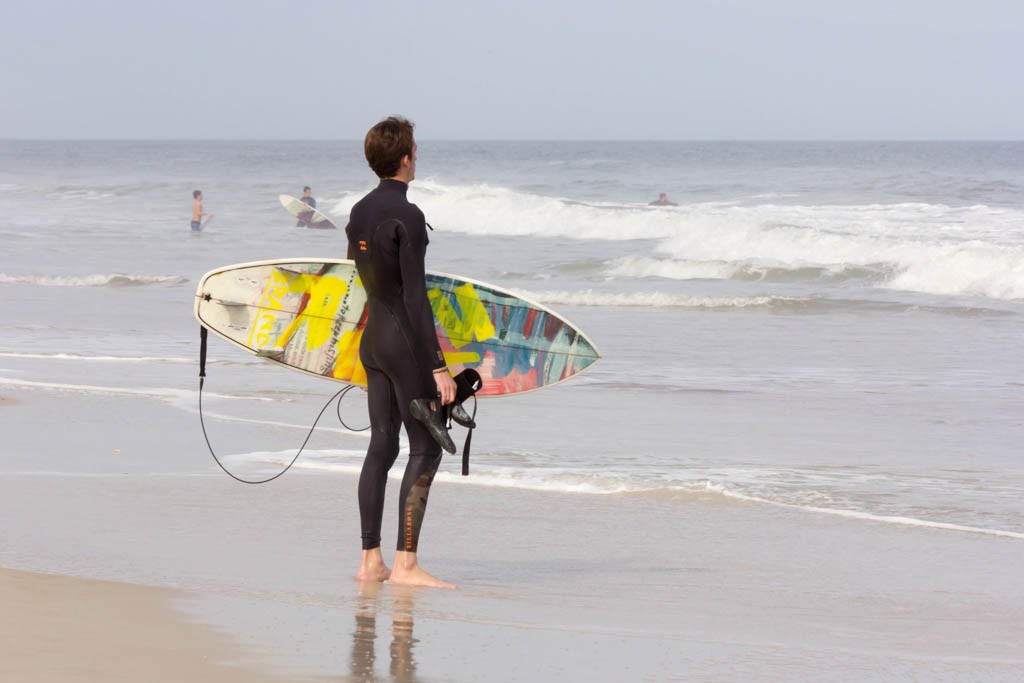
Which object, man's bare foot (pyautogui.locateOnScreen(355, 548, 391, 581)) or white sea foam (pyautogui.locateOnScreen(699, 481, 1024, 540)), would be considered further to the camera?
white sea foam (pyautogui.locateOnScreen(699, 481, 1024, 540))

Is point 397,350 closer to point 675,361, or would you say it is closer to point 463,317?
point 463,317

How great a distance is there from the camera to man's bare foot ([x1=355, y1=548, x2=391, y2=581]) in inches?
152

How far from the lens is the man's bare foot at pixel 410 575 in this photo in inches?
150

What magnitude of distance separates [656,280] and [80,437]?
13377 mm

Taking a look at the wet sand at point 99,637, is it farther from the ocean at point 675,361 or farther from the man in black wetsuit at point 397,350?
the ocean at point 675,361

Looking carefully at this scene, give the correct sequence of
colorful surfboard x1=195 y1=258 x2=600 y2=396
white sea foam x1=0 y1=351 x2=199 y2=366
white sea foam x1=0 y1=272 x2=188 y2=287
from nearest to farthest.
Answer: colorful surfboard x1=195 y1=258 x2=600 y2=396 < white sea foam x1=0 y1=351 x2=199 y2=366 < white sea foam x1=0 y1=272 x2=188 y2=287

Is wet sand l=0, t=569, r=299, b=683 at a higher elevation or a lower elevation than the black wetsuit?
→ lower

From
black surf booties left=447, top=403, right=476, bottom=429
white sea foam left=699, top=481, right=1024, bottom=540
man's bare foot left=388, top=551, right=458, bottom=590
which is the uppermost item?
black surf booties left=447, top=403, right=476, bottom=429

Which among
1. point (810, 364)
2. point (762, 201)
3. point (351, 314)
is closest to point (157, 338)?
point (810, 364)

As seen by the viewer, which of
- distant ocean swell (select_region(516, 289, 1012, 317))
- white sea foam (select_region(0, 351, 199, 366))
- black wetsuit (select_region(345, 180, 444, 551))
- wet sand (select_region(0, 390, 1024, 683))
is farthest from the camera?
distant ocean swell (select_region(516, 289, 1012, 317))

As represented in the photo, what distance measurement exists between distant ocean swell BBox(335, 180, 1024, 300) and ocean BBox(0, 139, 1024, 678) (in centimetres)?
7

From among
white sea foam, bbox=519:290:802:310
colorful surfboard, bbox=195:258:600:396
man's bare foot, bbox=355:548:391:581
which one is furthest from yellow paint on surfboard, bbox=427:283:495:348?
white sea foam, bbox=519:290:802:310

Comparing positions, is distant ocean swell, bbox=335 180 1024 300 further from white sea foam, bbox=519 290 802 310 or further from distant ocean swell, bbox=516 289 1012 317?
white sea foam, bbox=519 290 802 310

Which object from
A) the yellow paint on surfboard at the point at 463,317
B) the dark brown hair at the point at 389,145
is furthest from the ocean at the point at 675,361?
the dark brown hair at the point at 389,145
